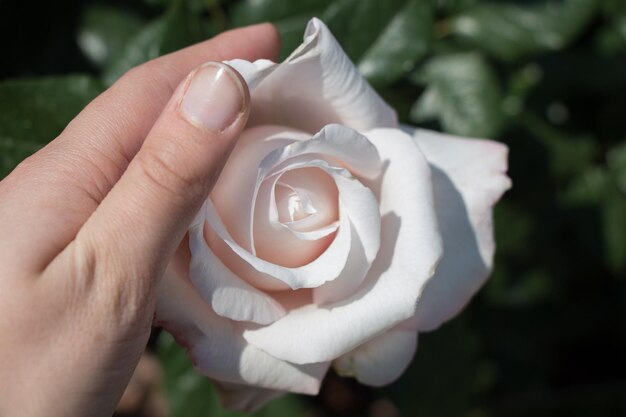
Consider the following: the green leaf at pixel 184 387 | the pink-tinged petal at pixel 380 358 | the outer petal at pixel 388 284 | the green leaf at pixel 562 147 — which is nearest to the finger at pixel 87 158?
the outer petal at pixel 388 284

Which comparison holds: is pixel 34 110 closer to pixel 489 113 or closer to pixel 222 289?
pixel 222 289

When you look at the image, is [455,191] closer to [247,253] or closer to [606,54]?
[247,253]

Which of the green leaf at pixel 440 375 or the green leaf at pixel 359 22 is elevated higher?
the green leaf at pixel 359 22

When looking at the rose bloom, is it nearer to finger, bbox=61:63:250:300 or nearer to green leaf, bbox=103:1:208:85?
finger, bbox=61:63:250:300

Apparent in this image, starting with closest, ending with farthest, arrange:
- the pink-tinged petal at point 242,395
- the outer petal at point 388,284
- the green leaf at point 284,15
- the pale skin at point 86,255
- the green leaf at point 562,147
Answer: the pale skin at point 86,255, the outer petal at point 388,284, the pink-tinged petal at point 242,395, the green leaf at point 284,15, the green leaf at point 562,147

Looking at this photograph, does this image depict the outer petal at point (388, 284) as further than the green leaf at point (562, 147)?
No

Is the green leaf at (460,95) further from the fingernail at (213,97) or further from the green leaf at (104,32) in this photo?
the fingernail at (213,97)

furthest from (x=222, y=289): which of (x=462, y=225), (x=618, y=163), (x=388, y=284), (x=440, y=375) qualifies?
(x=618, y=163)

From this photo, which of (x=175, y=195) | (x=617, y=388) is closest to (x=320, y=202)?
(x=175, y=195)
